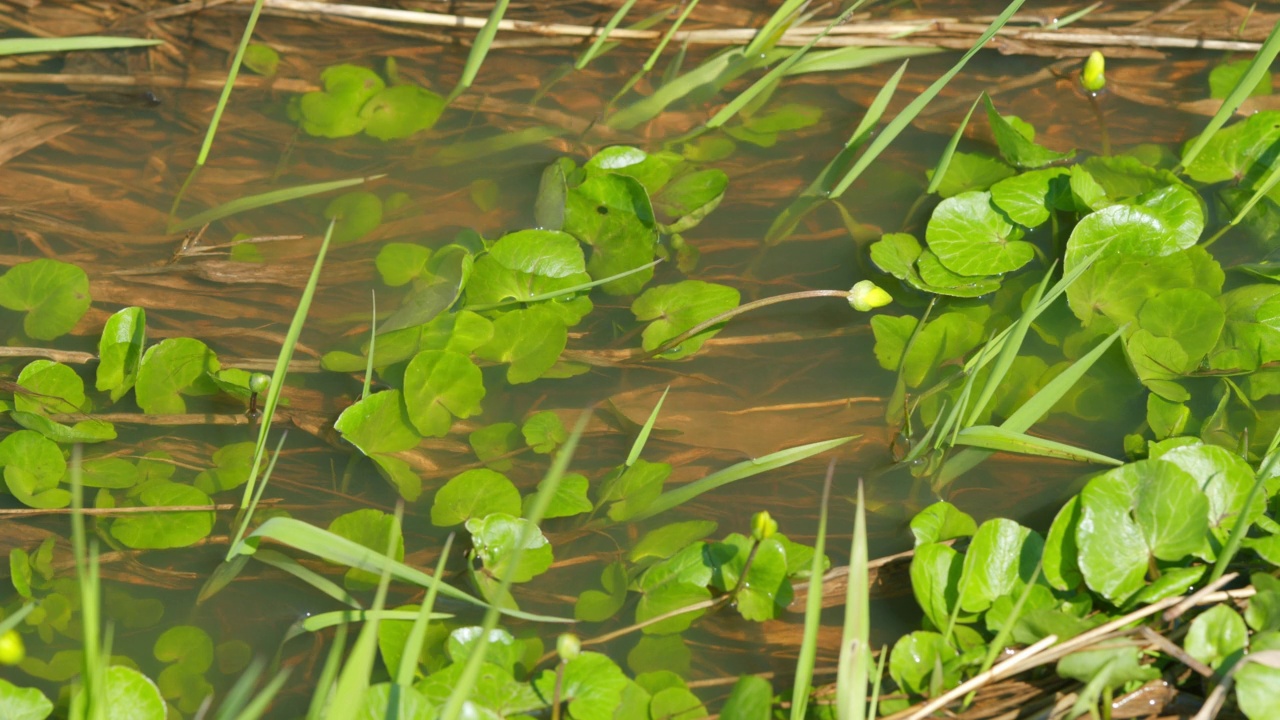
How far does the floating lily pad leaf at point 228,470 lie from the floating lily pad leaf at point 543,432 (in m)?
0.54

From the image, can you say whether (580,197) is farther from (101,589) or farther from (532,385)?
(101,589)

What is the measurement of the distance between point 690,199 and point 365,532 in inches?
39.7

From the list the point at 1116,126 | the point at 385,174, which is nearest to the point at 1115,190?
the point at 1116,126

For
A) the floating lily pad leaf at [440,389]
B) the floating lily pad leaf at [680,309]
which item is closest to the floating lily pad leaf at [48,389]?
the floating lily pad leaf at [440,389]

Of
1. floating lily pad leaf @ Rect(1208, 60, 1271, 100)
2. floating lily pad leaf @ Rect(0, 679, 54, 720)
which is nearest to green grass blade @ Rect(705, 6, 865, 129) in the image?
floating lily pad leaf @ Rect(1208, 60, 1271, 100)

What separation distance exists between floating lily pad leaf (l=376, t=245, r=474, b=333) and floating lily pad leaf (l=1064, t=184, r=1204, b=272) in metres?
1.22

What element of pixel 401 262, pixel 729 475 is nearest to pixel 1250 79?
pixel 729 475

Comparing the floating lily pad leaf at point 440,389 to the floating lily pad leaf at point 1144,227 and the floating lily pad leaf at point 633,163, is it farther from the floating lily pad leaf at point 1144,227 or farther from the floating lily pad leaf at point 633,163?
the floating lily pad leaf at point 1144,227

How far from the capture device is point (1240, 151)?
201cm

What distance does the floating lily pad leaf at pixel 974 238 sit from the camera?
74.4 inches

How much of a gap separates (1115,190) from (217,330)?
2052 millimetres

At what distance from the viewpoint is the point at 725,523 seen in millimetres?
1688

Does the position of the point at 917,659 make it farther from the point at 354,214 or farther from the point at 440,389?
the point at 354,214

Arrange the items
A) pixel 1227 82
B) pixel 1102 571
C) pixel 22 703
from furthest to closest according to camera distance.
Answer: pixel 1227 82 → pixel 1102 571 → pixel 22 703
